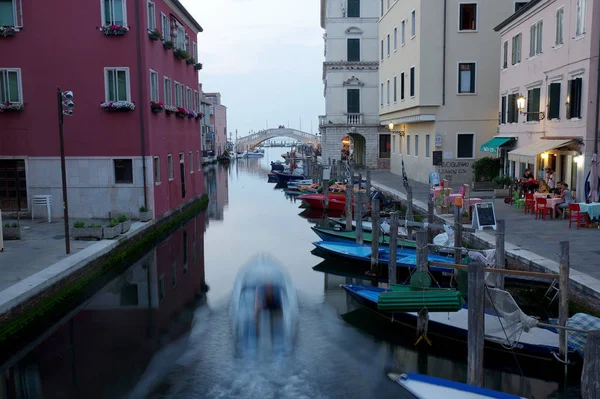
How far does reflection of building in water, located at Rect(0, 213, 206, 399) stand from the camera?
8.20 metres

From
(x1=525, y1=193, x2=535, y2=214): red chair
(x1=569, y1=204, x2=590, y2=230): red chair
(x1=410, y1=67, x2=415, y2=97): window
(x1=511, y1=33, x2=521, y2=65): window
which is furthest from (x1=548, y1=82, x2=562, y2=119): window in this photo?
(x1=410, y1=67, x2=415, y2=97): window

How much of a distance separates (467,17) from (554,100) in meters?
8.81

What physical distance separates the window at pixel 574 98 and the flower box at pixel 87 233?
505 inches

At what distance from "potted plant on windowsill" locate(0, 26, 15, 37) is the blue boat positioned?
10981 millimetres

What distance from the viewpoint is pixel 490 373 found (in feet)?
27.7

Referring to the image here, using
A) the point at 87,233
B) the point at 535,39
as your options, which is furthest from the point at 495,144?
the point at 87,233

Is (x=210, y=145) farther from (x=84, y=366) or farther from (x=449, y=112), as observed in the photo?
(x=84, y=366)

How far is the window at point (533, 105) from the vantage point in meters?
18.6

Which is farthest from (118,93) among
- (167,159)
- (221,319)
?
(221,319)

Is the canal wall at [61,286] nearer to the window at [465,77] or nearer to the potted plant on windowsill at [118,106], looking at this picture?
the potted plant on windowsill at [118,106]

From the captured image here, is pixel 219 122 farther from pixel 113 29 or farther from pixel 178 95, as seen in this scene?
pixel 113 29

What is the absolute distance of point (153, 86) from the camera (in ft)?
59.5

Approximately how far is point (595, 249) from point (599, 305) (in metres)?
3.17

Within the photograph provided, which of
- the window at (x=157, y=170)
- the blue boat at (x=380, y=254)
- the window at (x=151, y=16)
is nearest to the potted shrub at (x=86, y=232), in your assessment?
the window at (x=157, y=170)
